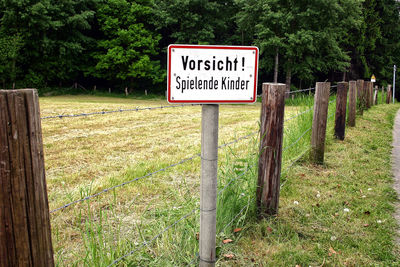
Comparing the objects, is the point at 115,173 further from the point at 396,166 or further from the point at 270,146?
the point at 396,166

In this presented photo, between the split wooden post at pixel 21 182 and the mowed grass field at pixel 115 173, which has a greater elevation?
the split wooden post at pixel 21 182

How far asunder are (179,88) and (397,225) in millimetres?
2842

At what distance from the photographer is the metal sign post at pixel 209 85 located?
7.15ft

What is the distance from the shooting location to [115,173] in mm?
5867

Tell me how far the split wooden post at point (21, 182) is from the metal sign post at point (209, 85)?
2.78 feet

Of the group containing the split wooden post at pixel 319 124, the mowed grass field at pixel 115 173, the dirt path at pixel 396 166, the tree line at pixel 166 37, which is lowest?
the mowed grass field at pixel 115 173

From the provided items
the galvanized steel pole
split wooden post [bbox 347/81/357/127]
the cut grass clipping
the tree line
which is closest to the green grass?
the cut grass clipping

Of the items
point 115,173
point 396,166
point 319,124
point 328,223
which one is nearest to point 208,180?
point 328,223

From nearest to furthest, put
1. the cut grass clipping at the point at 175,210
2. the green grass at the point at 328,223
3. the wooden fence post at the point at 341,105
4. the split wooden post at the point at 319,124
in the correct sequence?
the cut grass clipping at the point at 175,210 < the green grass at the point at 328,223 < the split wooden post at the point at 319,124 < the wooden fence post at the point at 341,105

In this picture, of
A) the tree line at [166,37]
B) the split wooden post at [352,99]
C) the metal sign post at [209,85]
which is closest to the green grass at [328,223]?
the metal sign post at [209,85]

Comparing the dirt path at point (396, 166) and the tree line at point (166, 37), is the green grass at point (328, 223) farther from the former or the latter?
the tree line at point (166, 37)

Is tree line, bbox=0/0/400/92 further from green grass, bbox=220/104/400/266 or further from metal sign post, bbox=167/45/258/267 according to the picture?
metal sign post, bbox=167/45/258/267

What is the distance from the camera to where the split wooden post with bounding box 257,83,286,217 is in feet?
11.4

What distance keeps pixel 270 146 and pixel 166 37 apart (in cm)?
4088
